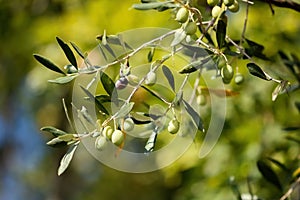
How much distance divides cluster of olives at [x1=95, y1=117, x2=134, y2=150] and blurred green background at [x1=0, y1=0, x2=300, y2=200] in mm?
121

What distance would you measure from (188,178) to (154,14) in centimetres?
35

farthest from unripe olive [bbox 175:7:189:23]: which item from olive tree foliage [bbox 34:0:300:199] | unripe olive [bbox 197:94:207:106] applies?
unripe olive [bbox 197:94:207:106]

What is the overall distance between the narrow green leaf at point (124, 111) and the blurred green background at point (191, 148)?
0.37ft

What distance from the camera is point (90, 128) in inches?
17.3

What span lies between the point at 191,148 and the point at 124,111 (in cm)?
90

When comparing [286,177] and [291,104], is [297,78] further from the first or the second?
[291,104]

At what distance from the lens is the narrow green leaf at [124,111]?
41 cm

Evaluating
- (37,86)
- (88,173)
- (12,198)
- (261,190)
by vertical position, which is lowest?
(12,198)

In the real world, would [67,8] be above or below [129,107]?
below

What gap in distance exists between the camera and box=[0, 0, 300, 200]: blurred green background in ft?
3.44

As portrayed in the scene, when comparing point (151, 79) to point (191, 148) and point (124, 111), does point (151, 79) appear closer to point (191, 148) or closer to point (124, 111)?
point (124, 111)

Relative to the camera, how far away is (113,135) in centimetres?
41

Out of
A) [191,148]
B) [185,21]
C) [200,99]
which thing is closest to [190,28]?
[185,21]

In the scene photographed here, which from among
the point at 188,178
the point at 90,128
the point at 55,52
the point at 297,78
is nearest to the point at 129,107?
the point at 90,128
